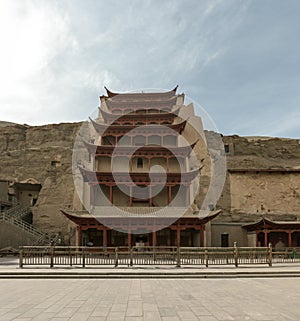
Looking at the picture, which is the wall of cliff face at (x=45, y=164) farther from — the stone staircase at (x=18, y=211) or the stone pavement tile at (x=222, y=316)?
the stone pavement tile at (x=222, y=316)

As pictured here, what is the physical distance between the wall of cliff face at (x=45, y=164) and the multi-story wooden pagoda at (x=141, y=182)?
204 inches

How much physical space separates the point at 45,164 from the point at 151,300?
43.0 m

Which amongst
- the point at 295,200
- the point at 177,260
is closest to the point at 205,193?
the point at 295,200

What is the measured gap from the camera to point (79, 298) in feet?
28.7

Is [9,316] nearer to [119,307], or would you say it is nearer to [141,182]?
[119,307]

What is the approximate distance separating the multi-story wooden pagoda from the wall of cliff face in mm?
5190

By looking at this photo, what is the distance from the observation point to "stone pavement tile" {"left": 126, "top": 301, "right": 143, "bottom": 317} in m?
6.89

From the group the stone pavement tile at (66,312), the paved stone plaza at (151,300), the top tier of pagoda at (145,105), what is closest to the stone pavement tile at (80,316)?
Answer: the paved stone plaza at (151,300)

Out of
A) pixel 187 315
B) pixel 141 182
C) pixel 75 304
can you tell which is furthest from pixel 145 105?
pixel 187 315

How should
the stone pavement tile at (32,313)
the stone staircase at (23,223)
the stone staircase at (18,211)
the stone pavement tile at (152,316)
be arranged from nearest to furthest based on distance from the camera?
the stone pavement tile at (152,316) → the stone pavement tile at (32,313) → the stone staircase at (23,223) → the stone staircase at (18,211)

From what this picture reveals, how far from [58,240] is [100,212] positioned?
258 inches

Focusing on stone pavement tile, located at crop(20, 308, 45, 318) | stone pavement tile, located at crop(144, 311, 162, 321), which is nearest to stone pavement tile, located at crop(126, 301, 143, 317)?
stone pavement tile, located at crop(144, 311, 162, 321)

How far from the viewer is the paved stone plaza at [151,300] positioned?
6.80 metres

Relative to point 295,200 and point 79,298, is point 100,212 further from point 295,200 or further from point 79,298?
point 295,200
